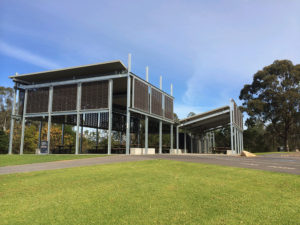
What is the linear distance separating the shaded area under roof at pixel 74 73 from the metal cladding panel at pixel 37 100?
1.60m

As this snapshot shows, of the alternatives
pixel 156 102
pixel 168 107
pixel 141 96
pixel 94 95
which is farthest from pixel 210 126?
pixel 94 95

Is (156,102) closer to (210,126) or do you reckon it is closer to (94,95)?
(94,95)

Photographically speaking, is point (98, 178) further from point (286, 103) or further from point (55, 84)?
point (286, 103)

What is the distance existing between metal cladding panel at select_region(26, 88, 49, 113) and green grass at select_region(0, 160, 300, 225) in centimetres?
1941

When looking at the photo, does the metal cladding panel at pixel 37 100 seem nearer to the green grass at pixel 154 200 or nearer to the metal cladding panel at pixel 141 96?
the metal cladding panel at pixel 141 96

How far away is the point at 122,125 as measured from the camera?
33719 mm

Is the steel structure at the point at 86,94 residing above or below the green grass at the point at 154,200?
above

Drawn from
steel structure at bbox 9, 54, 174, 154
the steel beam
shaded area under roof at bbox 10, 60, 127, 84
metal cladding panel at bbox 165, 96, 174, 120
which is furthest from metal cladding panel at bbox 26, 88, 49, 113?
metal cladding panel at bbox 165, 96, 174, 120

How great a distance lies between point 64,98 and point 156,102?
10.1 m

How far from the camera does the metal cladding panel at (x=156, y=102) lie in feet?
88.4

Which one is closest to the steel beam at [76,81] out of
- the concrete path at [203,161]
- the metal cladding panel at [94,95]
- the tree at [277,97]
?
the metal cladding panel at [94,95]

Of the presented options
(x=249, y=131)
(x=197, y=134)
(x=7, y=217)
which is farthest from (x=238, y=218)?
(x=249, y=131)

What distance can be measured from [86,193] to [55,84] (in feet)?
71.0

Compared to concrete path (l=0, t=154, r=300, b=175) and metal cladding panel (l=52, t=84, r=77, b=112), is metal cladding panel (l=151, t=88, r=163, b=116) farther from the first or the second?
concrete path (l=0, t=154, r=300, b=175)
